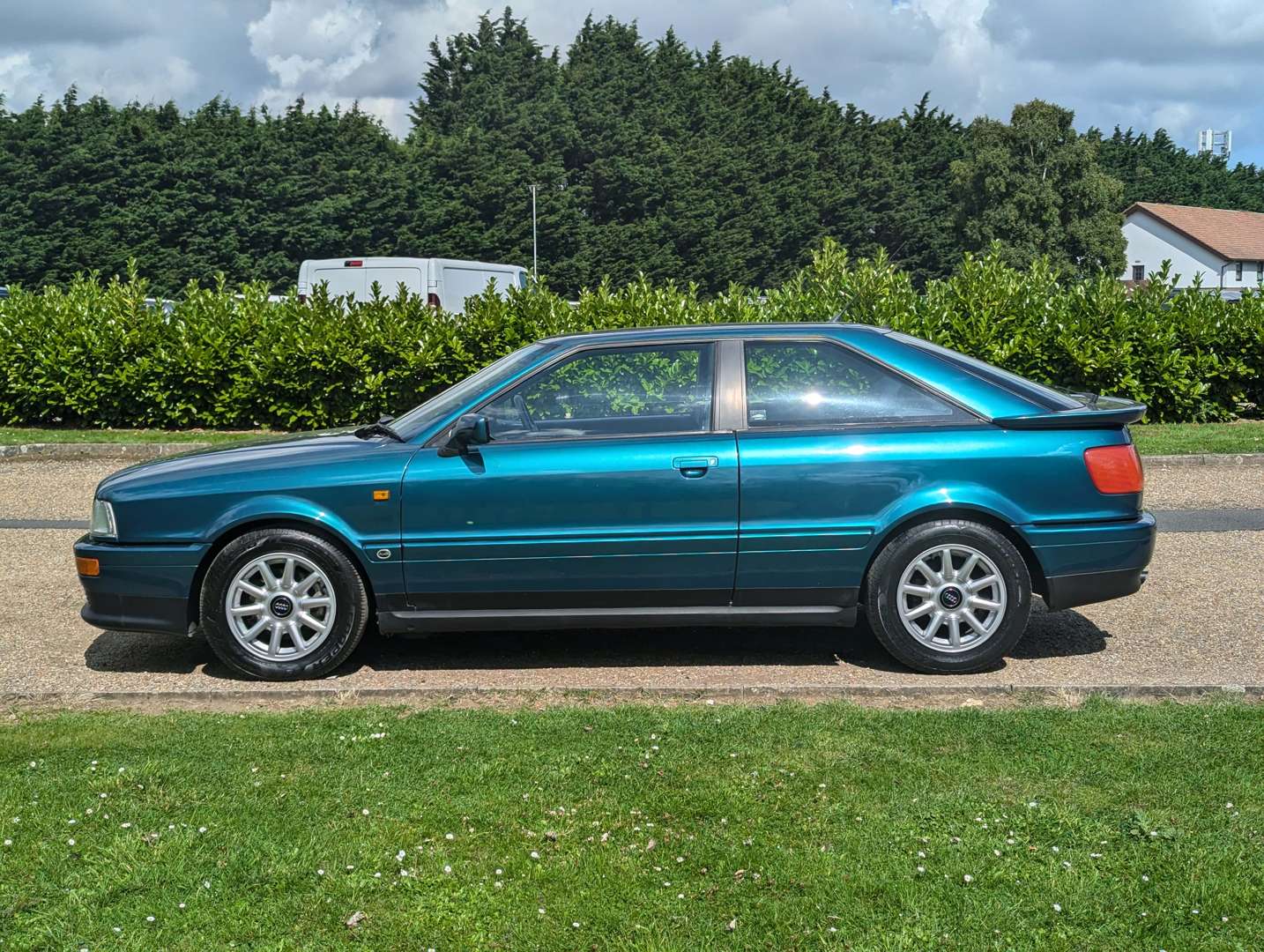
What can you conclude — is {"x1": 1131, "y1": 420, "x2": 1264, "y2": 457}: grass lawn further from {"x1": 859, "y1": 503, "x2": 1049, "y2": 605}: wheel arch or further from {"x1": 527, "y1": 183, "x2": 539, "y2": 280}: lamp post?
{"x1": 527, "y1": 183, "x2": 539, "y2": 280}: lamp post

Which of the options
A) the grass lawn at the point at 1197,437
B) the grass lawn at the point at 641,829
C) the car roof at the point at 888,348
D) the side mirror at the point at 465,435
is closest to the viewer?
the grass lawn at the point at 641,829

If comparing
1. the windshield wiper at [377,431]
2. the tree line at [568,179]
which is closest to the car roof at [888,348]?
the windshield wiper at [377,431]

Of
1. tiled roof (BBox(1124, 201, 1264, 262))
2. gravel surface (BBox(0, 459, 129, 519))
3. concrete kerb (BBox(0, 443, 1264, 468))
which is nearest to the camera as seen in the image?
gravel surface (BBox(0, 459, 129, 519))

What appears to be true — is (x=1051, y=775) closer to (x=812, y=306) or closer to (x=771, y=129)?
(x=812, y=306)

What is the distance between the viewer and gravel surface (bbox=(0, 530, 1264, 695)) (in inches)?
235

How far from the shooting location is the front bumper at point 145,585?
5.98 m

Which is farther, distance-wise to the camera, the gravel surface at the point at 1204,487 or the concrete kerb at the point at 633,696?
the gravel surface at the point at 1204,487

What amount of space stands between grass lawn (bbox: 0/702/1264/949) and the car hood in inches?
46.3

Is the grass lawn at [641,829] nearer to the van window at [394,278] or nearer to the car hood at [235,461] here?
the car hood at [235,461]

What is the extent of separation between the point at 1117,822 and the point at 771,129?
82780 mm

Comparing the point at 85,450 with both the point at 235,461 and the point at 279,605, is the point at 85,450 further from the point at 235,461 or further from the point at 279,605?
the point at 279,605

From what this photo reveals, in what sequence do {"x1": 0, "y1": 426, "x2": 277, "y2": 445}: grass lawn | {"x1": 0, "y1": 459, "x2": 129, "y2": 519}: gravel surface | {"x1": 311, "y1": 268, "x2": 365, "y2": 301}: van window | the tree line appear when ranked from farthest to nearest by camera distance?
the tree line < {"x1": 311, "y1": 268, "x2": 365, "y2": 301}: van window < {"x1": 0, "y1": 426, "x2": 277, "y2": 445}: grass lawn < {"x1": 0, "y1": 459, "x2": 129, "y2": 519}: gravel surface

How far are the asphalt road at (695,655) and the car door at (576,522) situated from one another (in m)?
0.39

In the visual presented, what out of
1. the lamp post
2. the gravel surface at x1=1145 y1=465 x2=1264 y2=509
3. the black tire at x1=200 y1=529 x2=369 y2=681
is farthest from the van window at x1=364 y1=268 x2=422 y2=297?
the lamp post
